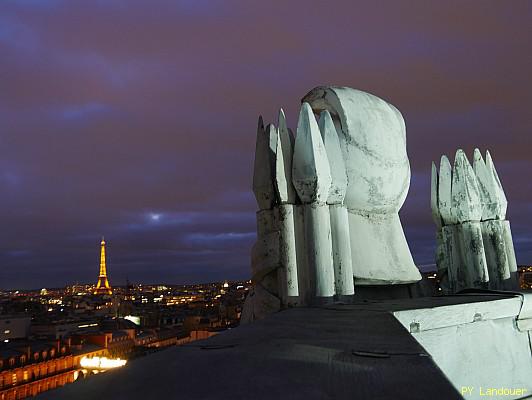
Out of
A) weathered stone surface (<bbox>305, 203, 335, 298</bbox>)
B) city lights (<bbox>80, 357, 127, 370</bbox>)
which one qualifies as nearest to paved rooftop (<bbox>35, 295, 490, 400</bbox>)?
weathered stone surface (<bbox>305, 203, 335, 298</bbox>)

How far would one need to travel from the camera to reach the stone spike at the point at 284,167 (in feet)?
21.8

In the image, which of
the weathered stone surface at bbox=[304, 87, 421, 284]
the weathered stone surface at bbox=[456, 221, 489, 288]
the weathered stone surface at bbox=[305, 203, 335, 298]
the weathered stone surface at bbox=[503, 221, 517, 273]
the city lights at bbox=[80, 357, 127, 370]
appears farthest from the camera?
the city lights at bbox=[80, 357, 127, 370]

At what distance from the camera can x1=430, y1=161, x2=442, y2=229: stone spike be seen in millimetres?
9008

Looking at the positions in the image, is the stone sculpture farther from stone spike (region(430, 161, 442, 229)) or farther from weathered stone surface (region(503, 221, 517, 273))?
weathered stone surface (region(503, 221, 517, 273))

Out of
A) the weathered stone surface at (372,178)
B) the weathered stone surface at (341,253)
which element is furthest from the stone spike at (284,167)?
the weathered stone surface at (372,178)

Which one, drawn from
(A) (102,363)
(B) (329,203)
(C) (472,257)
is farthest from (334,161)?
(A) (102,363)

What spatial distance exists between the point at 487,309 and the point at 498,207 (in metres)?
3.77

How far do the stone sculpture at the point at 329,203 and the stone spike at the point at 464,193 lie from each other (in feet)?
3.11

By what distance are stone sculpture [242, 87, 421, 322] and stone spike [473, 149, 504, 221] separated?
1.52 metres

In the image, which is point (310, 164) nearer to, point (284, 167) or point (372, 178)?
point (284, 167)

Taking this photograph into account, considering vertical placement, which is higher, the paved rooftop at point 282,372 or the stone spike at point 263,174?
the stone spike at point 263,174

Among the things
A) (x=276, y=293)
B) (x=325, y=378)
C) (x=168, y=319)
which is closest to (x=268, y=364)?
(x=325, y=378)

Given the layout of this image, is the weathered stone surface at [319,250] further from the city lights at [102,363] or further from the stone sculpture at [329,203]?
the city lights at [102,363]

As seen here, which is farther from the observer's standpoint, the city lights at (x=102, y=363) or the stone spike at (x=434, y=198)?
the city lights at (x=102, y=363)
